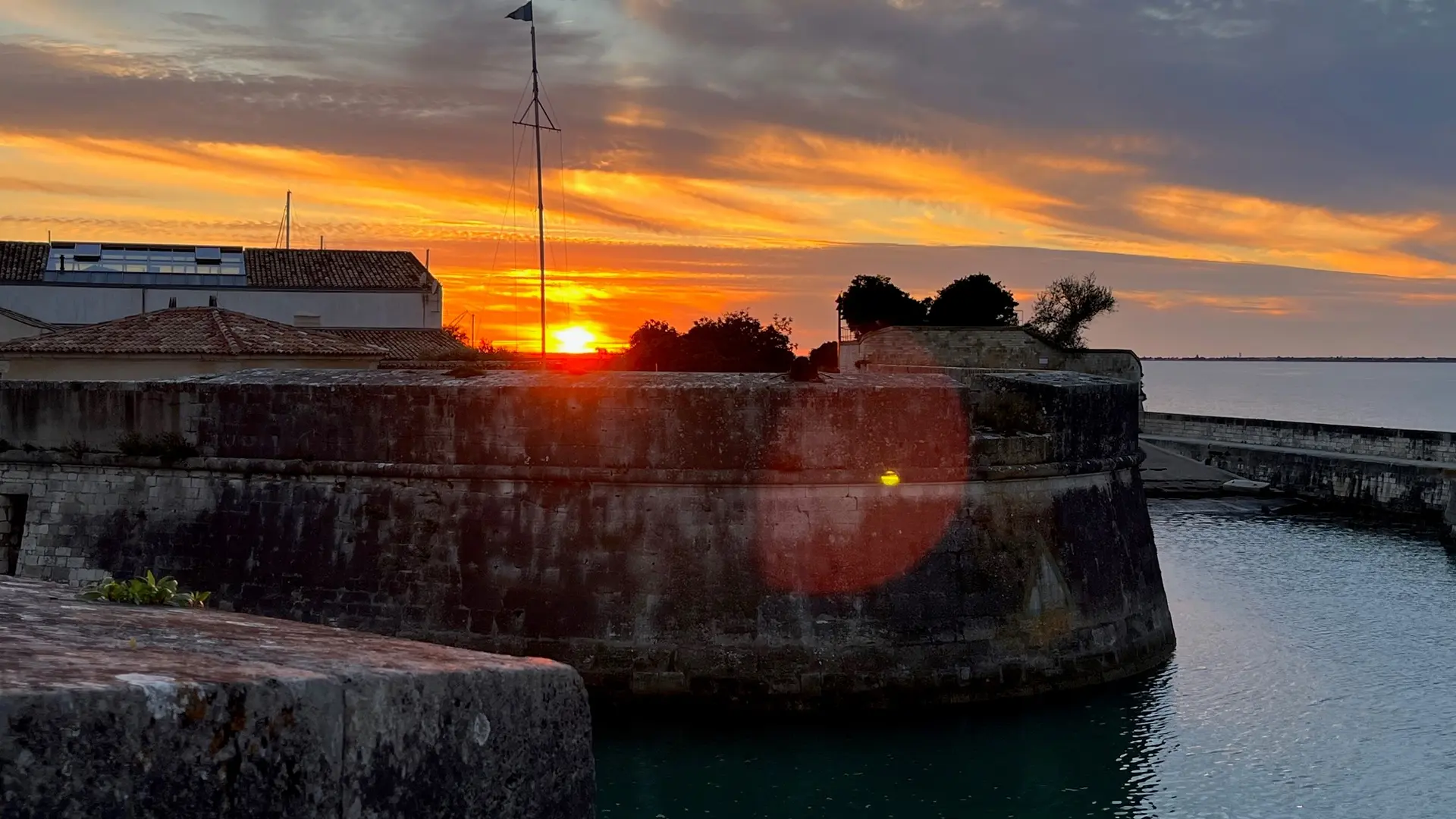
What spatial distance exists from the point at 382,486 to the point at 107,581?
1002 cm

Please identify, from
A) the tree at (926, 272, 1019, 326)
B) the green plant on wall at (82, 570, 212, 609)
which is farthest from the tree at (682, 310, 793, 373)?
the green plant on wall at (82, 570, 212, 609)

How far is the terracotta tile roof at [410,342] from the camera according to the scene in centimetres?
3206

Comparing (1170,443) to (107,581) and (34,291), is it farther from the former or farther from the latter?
(107,581)

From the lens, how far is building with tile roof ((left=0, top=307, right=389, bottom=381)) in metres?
24.7

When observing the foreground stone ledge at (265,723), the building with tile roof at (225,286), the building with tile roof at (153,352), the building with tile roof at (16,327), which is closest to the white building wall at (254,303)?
the building with tile roof at (225,286)

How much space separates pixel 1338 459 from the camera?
3566cm

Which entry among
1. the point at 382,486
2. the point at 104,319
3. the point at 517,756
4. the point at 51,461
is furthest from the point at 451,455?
the point at 104,319

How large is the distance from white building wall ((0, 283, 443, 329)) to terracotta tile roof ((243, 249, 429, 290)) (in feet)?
0.91

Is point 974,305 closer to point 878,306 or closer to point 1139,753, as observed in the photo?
point 878,306

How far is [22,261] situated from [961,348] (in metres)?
30.3

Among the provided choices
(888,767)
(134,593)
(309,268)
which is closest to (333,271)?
(309,268)

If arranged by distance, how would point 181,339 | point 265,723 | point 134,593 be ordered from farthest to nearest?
point 181,339 → point 134,593 → point 265,723

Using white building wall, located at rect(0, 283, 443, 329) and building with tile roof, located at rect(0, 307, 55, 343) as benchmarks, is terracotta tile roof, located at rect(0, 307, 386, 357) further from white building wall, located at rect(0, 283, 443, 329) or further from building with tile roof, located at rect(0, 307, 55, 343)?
white building wall, located at rect(0, 283, 443, 329)

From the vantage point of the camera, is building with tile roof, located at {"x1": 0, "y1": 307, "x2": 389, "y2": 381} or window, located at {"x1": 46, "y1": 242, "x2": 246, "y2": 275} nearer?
building with tile roof, located at {"x1": 0, "y1": 307, "x2": 389, "y2": 381}
